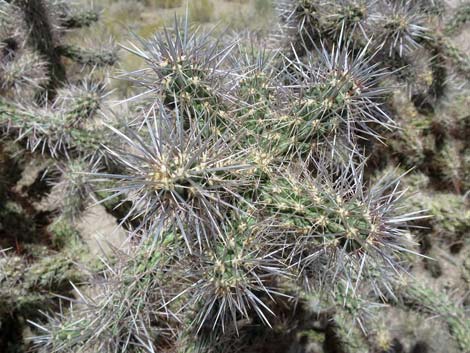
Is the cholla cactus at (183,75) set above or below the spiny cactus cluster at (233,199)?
above

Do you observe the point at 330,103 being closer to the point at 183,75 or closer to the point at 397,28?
the point at 183,75

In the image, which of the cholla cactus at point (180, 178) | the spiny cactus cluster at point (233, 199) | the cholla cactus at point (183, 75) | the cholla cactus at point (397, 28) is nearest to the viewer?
the cholla cactus at point (180, 178)

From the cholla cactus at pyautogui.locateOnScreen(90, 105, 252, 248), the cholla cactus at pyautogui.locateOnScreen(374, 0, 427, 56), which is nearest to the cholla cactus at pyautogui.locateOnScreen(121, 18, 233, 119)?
the cholla cactus at pyautogui.locateOnScreen(90, 105, 252, 248)

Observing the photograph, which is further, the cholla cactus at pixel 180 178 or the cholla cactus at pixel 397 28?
the cholla cactus at pixel 397 28

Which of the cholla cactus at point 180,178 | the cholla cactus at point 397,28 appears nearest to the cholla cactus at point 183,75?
the cholla cactus at point 180,178

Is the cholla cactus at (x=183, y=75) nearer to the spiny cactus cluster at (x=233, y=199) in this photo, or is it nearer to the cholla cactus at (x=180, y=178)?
the spiny cactus cluster at (x=233, y=199)

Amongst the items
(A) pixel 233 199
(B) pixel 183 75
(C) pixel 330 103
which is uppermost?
(B) pixel 183 75

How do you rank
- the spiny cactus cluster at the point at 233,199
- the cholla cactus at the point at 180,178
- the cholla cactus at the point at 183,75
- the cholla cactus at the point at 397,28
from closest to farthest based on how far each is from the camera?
the cholla cactus at the point at 180,178
the spiny cactus cluster at the point at 233,199
the cholla cactus at the point at 183,75
the cholla cactus at the point at 397,28

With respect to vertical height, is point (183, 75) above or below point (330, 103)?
above

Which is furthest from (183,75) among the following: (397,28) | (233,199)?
(397,28)

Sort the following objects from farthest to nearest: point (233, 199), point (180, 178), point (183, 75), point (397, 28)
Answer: point (397, 28), point (183, 75), point (233, 199), point (180, 178)

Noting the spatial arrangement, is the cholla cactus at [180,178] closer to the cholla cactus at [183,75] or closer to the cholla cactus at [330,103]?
the cholla cactus at [183,75]

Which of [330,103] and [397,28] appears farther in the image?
[397,28]

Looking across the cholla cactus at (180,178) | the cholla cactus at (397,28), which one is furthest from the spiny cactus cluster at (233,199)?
the cholla cactus at (397,28)
